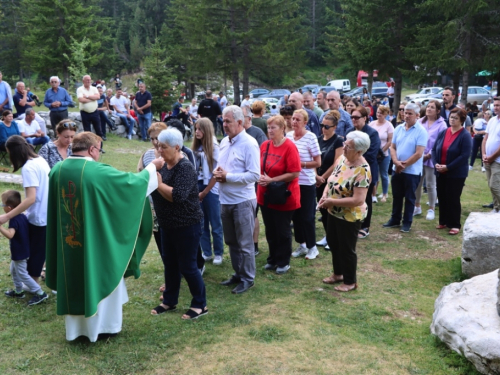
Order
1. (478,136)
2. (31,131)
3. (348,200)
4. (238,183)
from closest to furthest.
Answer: (348,200)
(238,183)
(31,131)
(478,136)

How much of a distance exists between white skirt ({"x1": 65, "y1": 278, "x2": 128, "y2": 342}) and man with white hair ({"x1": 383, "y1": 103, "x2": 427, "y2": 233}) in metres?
5.04

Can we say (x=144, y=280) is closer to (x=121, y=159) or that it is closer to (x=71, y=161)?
(x=71, y=161)

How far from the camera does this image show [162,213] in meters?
4.59

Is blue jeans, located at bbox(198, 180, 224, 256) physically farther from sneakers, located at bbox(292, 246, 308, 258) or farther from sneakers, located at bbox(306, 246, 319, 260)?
sneakers, located at bbox(306, 246, 319, 260)

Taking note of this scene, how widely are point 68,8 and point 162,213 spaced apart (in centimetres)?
3148

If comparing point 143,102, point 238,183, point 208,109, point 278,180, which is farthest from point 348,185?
point 143,102

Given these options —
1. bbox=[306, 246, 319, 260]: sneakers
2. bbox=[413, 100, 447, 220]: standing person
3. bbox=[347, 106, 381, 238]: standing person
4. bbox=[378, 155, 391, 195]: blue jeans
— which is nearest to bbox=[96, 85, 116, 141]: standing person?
bbox=[378, 155, 391, 195]: blue jeans

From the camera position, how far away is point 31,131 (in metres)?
12.0

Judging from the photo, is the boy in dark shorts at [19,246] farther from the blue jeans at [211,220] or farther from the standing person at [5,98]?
the standing person at [5,98]

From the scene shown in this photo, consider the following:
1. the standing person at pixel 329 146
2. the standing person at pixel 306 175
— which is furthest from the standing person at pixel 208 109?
the standing person at pixel 306 175

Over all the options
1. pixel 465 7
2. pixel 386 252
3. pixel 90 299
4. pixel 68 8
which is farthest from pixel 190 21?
pixel 90 299

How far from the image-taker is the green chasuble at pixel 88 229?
4113 millimetres

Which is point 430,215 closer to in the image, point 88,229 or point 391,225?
point 391,225

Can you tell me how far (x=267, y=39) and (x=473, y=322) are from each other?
30.6m
